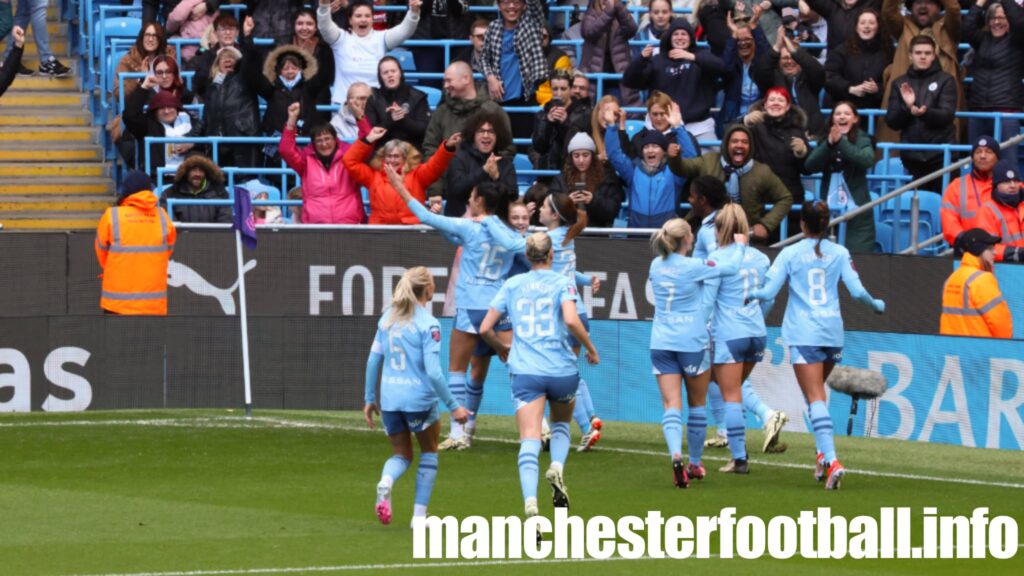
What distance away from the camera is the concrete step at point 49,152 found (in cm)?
2495

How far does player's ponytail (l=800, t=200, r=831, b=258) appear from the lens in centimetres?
1525

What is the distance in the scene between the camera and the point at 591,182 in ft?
69.5

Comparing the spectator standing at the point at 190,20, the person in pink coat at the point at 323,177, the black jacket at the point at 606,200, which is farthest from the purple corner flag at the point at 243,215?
the spectator standing at the point at 190,20

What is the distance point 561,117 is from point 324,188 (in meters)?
2.62

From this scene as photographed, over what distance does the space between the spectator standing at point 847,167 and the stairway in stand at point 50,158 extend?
8589 mm

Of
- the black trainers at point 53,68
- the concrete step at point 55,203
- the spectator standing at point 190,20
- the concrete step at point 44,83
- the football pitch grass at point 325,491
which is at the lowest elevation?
the football pitch grass at point 325,491

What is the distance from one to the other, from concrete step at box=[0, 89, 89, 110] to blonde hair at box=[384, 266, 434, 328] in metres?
14.1

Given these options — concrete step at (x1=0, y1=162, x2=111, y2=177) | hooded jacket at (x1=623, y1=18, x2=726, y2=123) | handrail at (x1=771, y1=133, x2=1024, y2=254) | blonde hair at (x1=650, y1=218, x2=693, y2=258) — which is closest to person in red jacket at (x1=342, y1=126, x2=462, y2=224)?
hooded jacket at (x1=623, y1=18, x2=726, y2=123)

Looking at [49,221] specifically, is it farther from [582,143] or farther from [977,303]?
[977,303]

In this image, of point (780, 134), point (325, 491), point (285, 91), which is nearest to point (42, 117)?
point (285, 91)

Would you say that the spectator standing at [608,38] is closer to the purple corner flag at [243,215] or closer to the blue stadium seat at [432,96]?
the blue stadium seat at [432,96]

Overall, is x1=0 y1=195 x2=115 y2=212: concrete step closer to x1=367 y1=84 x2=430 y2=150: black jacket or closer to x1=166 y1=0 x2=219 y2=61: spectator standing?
x1=166 y1=0 x2=219 y2=61: spectator standing

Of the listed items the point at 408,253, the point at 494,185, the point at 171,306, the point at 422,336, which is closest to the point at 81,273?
the point at 171,306

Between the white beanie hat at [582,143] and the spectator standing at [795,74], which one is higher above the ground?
the spectator standing at [795,74]
